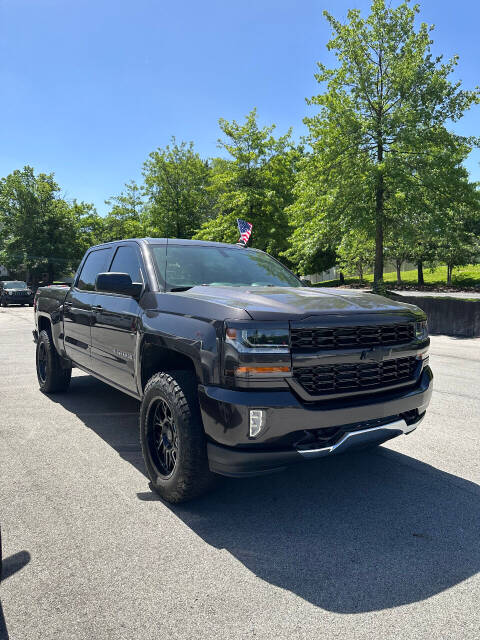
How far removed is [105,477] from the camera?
147 inches

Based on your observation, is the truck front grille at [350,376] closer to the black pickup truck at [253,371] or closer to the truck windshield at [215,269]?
the black pickup truck at [253,371]

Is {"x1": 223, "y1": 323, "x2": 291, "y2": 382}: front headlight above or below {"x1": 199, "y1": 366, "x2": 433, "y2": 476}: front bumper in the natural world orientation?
above

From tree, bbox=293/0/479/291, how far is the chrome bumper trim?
58.6 ft

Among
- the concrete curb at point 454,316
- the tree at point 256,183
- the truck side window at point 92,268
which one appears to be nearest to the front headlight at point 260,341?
the truck side window at point 92,268

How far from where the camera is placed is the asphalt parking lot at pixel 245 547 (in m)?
2.16

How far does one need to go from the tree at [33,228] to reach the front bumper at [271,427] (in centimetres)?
4747

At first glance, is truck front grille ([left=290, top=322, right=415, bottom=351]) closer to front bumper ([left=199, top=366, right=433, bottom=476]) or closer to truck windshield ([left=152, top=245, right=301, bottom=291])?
front bumper ([left=199, top=366, right=433, bottom=476])

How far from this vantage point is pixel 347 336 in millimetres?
3014

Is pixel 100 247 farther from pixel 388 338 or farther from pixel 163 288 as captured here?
pixel 388 338

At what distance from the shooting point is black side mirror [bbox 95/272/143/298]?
12.5ft

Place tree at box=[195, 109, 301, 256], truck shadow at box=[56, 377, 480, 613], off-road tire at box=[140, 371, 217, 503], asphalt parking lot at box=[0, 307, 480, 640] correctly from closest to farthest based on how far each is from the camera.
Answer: asphalt parking lot at box=[0, 307, 480, 640], truck shadow at box=[56, 377, 480, 613], off-road tire at box=[140, 371, 217, 503], tree at box=[195, 109, 301, 256]

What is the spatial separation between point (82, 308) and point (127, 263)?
95 cm

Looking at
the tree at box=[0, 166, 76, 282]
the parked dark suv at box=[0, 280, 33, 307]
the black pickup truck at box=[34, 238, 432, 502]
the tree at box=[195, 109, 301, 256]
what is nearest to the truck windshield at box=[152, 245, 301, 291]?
the black pickup truck at box=[34, 238, 432, 502]

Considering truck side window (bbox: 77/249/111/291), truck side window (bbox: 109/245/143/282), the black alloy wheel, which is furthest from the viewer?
truck side window (bbox: 77/249/111/291)
